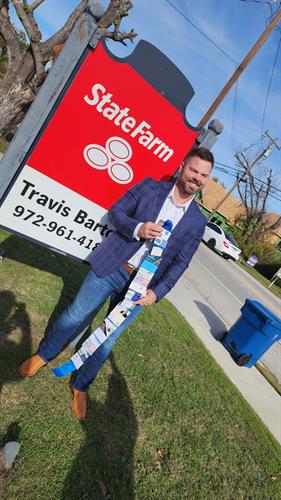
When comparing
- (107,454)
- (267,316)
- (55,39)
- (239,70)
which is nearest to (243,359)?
(267,316)

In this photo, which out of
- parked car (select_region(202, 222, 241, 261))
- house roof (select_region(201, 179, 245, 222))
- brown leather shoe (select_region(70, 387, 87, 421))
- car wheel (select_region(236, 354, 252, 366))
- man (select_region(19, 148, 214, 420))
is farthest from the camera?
house roof (select_region(201, 179, 245, 222))

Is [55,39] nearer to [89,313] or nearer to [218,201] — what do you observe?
[89,313]

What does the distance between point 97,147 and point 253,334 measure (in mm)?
4262

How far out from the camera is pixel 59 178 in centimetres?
249

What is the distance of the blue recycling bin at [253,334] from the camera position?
5.34m

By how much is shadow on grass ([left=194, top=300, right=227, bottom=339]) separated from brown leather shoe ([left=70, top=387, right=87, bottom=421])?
156 inches

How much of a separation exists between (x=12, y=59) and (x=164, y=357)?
5.07 meters

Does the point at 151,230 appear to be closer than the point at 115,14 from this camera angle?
Yes

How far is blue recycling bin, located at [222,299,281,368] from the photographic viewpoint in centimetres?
534

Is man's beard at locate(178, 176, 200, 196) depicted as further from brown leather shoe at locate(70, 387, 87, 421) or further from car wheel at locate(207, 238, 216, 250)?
car wheel at locate(207, 238, 216, 250)

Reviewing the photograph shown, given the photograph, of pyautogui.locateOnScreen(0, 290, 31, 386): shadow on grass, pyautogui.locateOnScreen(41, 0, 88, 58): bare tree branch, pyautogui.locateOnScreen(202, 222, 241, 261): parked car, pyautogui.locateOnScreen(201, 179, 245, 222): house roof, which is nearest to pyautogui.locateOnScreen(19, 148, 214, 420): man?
pyautogui.locateOnScreen(0, 290, 31, 386): shadow on grass

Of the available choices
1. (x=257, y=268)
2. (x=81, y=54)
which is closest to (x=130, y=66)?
(x=81, y=54)

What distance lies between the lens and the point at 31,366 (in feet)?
8.92

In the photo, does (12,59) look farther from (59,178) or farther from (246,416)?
(246,416)
